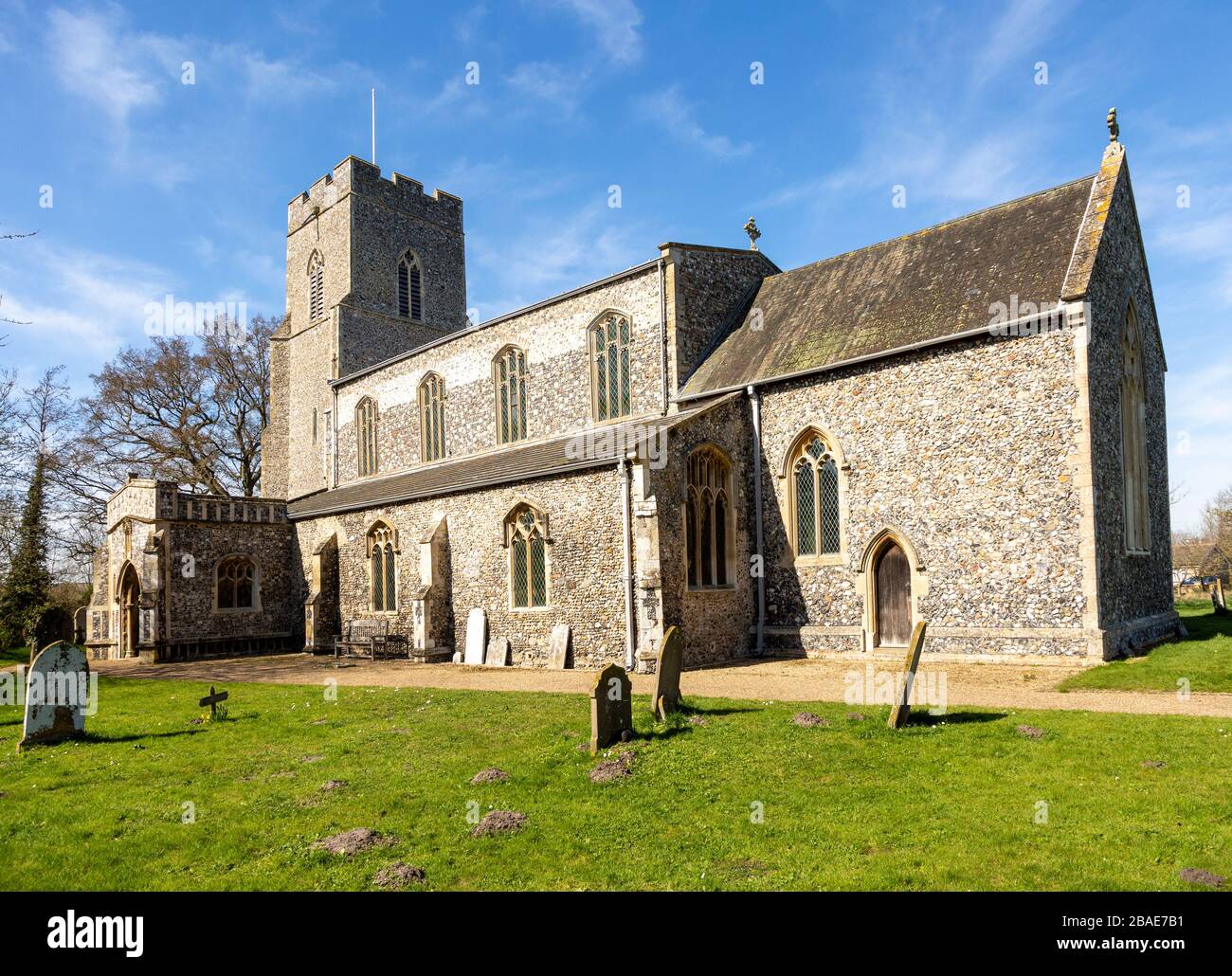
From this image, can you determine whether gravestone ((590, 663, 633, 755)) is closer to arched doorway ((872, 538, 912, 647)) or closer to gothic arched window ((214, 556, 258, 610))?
arched doorway ((872, 538, 912, 647))

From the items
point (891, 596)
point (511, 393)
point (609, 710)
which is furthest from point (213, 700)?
point (511, 393)

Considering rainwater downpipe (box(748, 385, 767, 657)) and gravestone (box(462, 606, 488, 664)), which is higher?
rainwater downpipe (box(748, 385, 767, 657))

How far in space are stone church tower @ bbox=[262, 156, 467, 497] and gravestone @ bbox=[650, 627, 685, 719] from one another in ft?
85.0

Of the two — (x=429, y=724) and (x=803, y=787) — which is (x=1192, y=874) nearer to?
(x=803, y=787)

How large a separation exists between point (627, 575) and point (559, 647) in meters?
2.57

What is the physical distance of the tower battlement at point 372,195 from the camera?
36.2 metres

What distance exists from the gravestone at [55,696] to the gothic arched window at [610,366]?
1354 cm

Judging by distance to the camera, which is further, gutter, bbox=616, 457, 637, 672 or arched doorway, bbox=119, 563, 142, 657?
arched doorway, bbox=119, 563, 142, 657

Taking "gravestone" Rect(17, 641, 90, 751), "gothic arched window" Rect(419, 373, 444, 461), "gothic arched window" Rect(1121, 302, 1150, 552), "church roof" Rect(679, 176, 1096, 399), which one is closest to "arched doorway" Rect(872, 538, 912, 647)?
"church roof" Rect(679, 176, 1096, 399)

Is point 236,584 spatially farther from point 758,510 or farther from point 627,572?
point 758,510

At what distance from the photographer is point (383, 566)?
78.7 feet

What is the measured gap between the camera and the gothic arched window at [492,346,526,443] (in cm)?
2458
